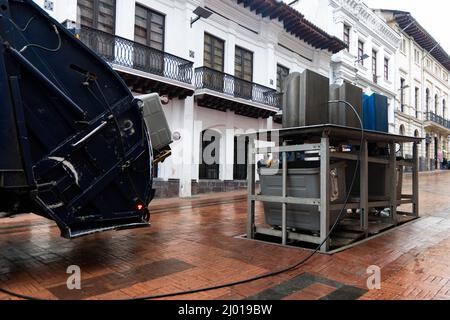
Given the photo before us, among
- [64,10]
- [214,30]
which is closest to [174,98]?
[214,30]

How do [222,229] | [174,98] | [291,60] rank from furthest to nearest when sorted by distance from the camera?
[291,60], [174,98], [222,229]

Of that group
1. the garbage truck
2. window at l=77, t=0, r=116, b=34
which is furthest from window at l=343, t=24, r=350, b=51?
the garbage truck

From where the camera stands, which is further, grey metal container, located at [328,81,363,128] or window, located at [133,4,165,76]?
window, located at [133,4,165,76]

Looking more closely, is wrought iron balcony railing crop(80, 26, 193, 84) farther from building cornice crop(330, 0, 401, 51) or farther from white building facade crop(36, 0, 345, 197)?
building cornice crop(330, 0, 401, 51)

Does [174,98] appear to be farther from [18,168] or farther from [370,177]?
[18,168]

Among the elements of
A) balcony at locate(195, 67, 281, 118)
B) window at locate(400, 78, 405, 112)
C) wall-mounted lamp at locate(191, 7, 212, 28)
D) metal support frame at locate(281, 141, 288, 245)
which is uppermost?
window at locate(400, 78, 405, 112)

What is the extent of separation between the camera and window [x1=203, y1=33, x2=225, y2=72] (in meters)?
14.6

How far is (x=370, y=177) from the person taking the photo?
21.1 feet

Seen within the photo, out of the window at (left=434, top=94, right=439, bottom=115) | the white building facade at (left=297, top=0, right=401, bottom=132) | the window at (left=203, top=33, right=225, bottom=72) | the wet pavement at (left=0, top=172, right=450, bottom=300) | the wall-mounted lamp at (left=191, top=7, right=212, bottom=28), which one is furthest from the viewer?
the window at (left=434, top=94, right=439, bottom=115)

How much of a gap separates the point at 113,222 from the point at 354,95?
172 inches

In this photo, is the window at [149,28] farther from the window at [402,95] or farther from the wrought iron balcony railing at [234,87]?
the window at [402,95]

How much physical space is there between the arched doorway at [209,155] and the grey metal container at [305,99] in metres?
9.45

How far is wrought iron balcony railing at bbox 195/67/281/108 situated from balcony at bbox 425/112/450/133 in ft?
79.7

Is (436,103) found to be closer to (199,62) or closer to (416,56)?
(416,56)
